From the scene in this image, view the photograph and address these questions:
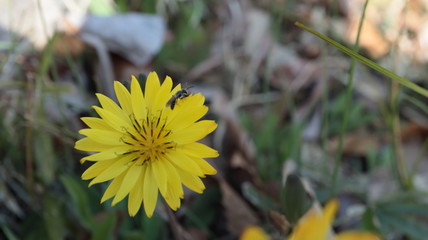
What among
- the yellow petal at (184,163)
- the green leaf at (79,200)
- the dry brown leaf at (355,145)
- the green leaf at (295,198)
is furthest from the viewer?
the dry brown leaf at (355,145)

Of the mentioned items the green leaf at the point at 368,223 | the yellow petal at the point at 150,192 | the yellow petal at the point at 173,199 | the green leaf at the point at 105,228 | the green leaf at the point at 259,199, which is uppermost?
the green leaf at the point at 105,228

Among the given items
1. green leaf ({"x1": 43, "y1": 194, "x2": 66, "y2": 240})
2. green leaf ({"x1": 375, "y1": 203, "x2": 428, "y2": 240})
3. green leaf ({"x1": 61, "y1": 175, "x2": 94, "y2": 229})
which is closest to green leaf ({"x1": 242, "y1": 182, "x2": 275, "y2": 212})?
green leaf ({"x1": 375, "y1": 203, "x2": 428, "y2": 240})

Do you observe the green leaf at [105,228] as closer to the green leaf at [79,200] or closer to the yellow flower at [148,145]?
the green leaf at [79,200]

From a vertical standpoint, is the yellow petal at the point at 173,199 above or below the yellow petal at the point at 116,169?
below

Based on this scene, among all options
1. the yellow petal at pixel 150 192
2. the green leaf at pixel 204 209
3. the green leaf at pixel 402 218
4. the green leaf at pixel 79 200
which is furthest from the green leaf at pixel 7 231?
the green leaf at pixel 402 218

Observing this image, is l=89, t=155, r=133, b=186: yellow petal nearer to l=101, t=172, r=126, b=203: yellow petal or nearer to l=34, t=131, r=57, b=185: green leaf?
l=101, t=172, r=126, b=203: yellow petal

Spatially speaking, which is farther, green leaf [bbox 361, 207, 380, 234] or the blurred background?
the blurred background

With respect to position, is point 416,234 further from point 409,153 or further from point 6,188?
point 6,188
